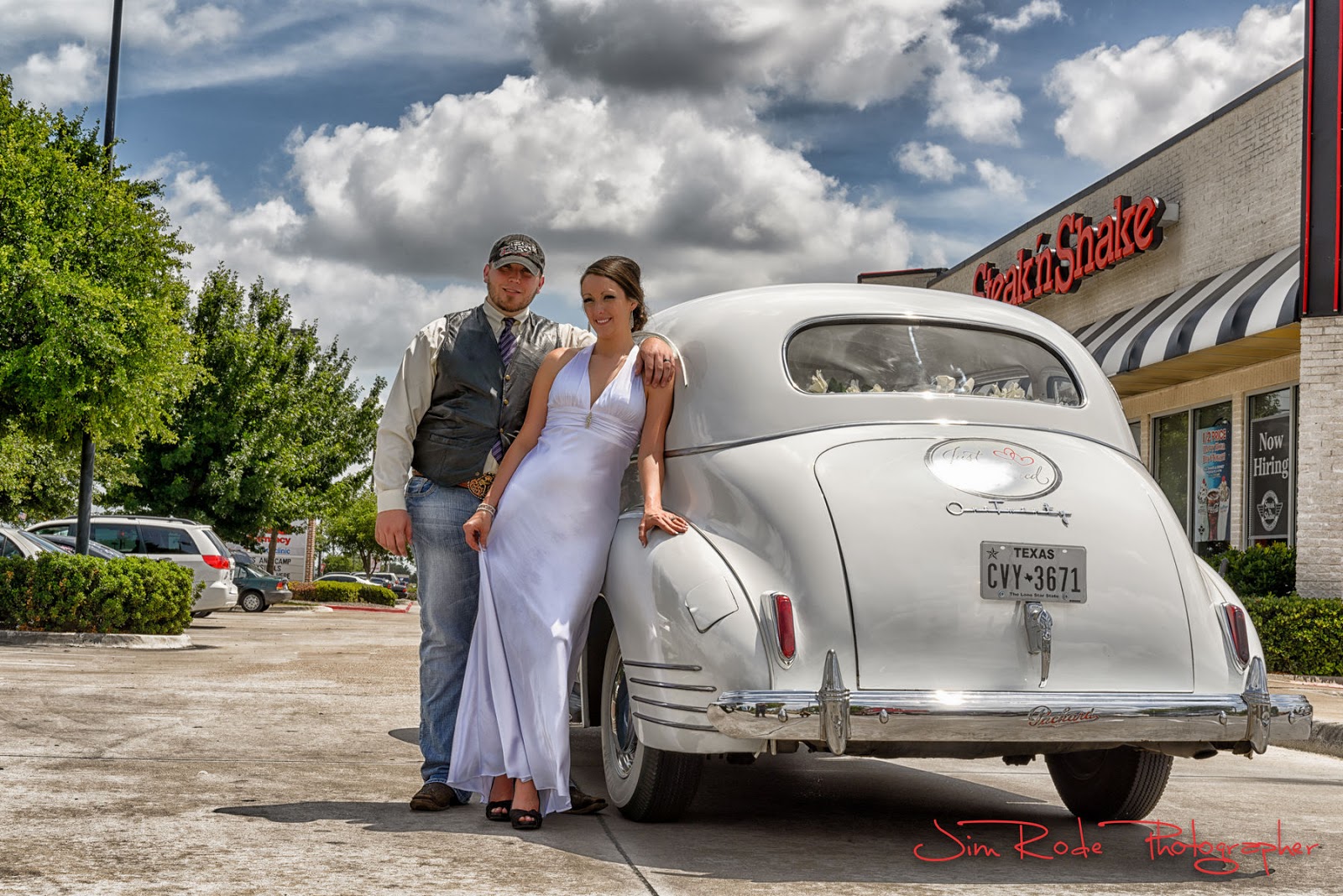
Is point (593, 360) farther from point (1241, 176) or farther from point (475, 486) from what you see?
point (1241, 176)

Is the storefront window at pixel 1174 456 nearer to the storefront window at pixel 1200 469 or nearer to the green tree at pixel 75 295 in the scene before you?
the storefront window at pixel 1200 469

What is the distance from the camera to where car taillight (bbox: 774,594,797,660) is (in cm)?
457

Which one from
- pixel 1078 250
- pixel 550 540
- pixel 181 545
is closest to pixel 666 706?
pixel 550 540

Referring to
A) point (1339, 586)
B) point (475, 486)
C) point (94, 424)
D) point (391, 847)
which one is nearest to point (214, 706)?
point (475, 486)

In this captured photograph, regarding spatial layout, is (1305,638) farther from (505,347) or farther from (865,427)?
(505,347)

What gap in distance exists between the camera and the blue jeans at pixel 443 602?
5.56m

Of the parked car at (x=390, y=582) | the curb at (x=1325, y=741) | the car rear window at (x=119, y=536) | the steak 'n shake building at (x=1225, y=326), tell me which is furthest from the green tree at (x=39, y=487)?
the curb at (x=1325, y=741)

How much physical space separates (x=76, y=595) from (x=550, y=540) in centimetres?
1172

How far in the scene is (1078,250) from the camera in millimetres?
22188

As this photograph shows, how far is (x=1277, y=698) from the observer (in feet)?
16.0

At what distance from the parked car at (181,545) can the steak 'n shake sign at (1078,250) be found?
13.5 metres

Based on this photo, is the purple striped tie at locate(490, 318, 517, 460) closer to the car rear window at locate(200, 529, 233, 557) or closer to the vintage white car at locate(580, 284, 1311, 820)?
the vintage white car at locate(580, 284, 1311, 820)

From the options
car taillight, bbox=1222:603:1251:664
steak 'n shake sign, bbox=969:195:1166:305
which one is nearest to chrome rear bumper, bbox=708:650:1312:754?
car taillight, bbox=1222:603:1251:664

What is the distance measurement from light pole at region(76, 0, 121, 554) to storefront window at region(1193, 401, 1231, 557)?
47.4ft
